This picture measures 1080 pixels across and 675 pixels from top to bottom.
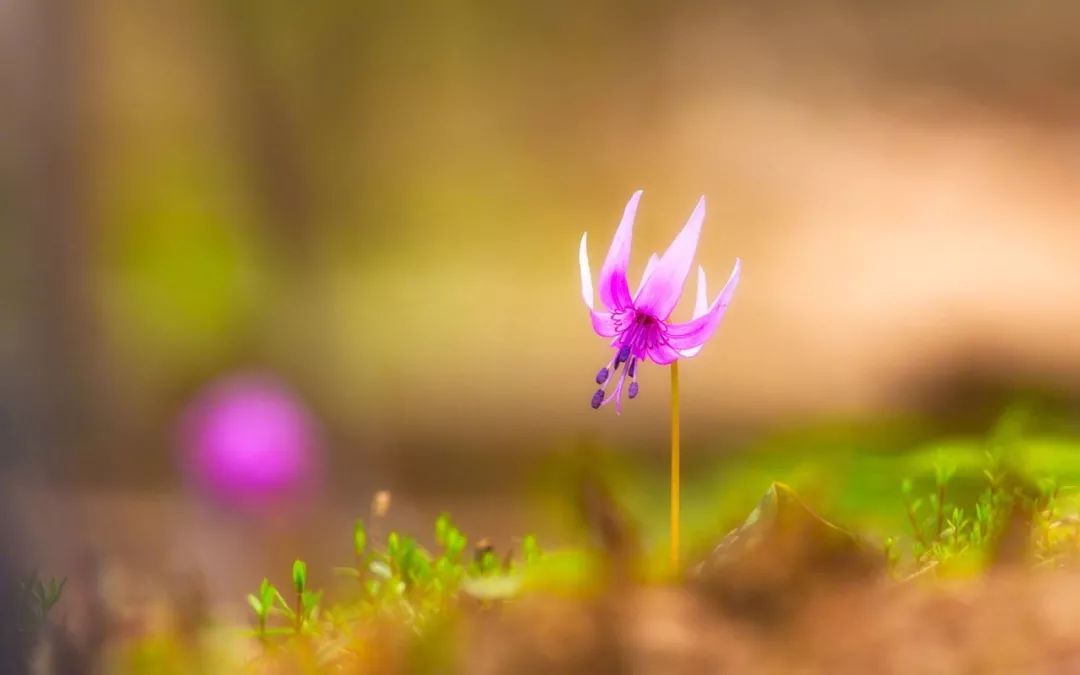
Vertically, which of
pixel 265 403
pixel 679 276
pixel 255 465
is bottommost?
pixel 255 465

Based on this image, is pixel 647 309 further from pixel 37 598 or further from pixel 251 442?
pixel 251 442

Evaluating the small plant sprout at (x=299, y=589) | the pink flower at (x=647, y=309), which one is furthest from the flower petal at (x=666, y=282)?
the small plant sprout at (x=299, y=589)

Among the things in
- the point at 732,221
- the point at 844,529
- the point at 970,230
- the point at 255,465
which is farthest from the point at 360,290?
the point at 844,529

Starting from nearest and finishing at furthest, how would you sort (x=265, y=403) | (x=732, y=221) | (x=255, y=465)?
(x=265, y=403)
(x=255, y=465)
(x=732, y=221)

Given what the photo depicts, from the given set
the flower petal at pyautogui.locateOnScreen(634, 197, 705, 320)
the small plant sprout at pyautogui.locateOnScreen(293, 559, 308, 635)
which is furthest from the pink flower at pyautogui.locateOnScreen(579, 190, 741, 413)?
the small plant sprout at pyautogui.locateOnScreen(293, 559, 308, 635)

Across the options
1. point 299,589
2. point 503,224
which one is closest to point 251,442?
point 503,224

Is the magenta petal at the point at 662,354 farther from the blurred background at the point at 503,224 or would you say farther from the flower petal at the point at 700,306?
the blurred background at the point at 503,224

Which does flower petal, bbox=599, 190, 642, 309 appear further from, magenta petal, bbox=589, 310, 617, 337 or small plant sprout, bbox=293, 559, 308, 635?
small plant sprout, bbox=293, 559, 308, 635

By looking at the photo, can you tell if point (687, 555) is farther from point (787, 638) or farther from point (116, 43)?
point (116, 43)
